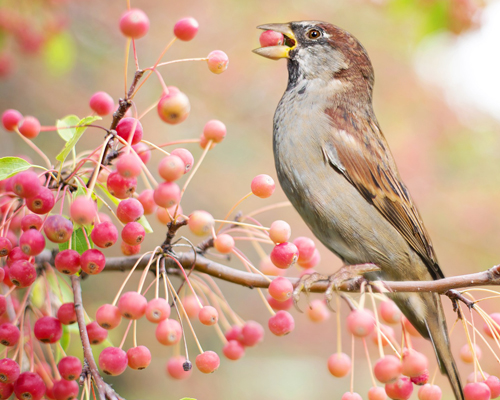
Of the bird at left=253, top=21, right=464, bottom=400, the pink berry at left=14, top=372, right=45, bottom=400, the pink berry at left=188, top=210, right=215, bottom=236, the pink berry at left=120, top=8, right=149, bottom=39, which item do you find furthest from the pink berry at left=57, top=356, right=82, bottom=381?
the bird at left=253, top=21, right=464, bottom=400

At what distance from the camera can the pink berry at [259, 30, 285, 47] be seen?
2.78 meters

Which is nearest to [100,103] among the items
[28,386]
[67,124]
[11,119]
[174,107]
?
[67,124]

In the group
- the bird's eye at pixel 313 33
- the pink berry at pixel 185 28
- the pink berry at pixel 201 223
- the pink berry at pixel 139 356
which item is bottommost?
the pink berry at pixel 139 356

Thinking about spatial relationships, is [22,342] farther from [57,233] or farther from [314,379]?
[314,379]

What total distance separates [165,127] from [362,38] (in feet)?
7.16

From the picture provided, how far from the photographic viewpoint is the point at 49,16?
3574 millimetres

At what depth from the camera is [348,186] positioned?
2598 millimetres

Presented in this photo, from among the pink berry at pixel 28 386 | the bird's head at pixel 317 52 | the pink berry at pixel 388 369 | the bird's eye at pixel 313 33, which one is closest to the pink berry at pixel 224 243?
the pink berry at pixel 388 369

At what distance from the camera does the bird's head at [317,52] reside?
2.97 meters

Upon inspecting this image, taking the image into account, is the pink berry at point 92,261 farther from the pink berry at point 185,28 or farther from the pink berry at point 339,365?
the pink berry at point 339,365

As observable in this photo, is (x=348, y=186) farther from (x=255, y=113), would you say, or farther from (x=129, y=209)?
(x=255, y=113)

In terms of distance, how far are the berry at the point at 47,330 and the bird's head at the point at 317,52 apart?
1930mm

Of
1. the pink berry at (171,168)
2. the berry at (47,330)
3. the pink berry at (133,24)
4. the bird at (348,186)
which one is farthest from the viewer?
the bird at (348,186)

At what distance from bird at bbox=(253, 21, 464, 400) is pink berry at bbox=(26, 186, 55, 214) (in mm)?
1296
